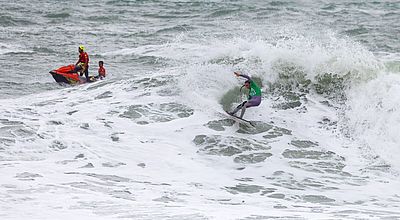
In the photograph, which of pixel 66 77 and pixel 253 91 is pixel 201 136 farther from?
pixel 66 77

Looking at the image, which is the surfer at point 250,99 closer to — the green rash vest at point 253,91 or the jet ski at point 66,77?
the green rash vest at point 253,91

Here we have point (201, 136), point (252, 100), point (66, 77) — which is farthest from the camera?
point (66, 77)

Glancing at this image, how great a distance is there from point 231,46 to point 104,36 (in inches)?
392

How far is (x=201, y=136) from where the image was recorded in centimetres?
1409

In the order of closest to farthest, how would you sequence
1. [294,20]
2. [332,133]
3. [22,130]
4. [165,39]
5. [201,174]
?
[201,174] < [22,130] < [332,133] < [165,39] < [294,20]

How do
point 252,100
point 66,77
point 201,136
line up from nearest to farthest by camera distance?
point 201,136
point 252,100
point 66,77

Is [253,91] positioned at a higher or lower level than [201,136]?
higher

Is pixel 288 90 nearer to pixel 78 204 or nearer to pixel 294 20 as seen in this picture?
pixel 78 204

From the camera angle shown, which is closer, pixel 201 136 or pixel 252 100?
pixel 201 136

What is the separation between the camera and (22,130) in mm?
13359

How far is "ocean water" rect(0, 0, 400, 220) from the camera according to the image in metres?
10.2

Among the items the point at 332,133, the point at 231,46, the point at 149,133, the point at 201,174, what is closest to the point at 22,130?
the point at 149,133

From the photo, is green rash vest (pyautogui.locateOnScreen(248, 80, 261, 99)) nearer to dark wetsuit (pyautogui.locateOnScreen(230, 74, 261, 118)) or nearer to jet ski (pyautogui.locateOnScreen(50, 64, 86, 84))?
dark wetsuit (pyautogui.locateOnScreen(230, 74, 261, 118))

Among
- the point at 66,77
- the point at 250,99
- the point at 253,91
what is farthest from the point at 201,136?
the point at 66,77
